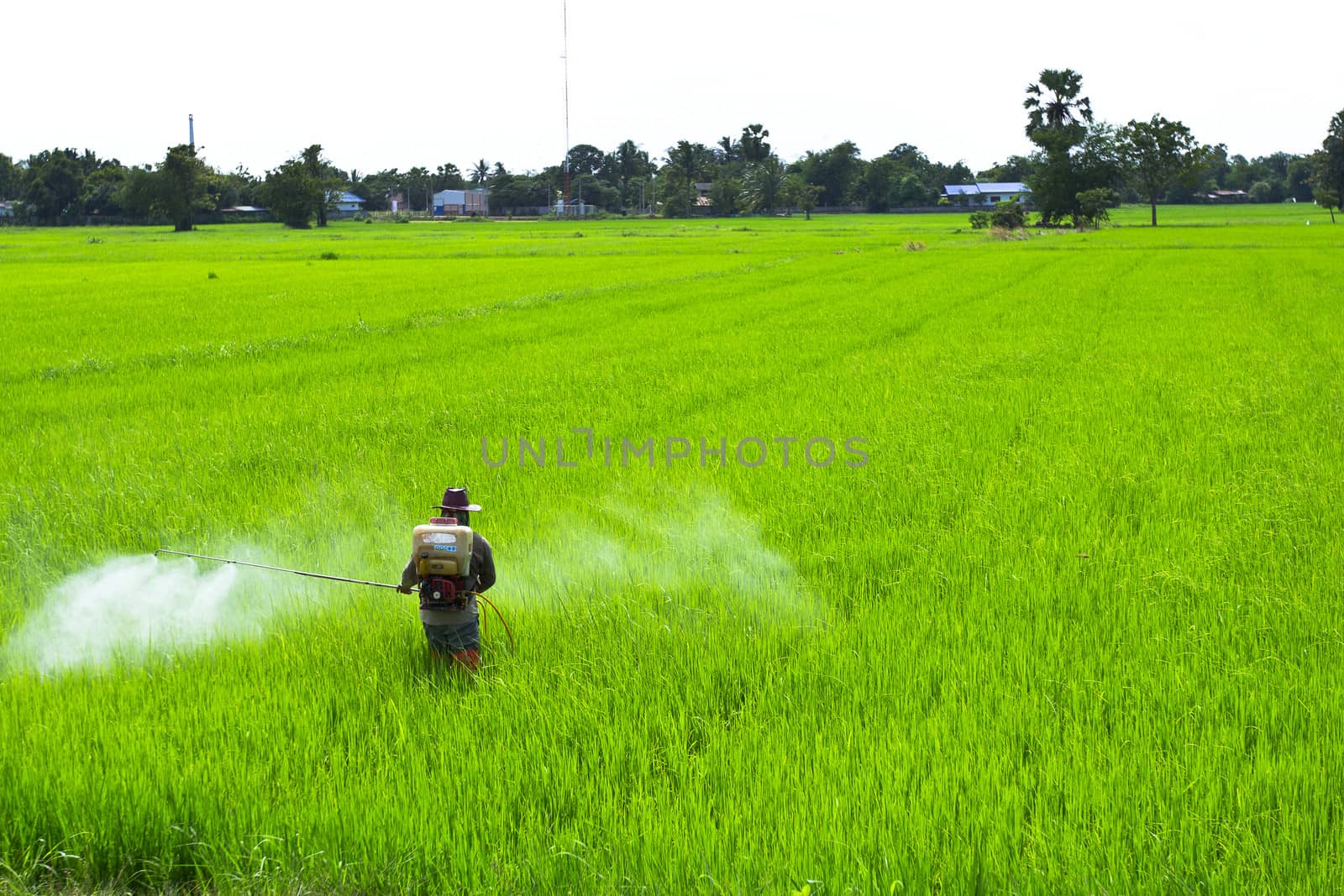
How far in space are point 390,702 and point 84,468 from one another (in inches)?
164

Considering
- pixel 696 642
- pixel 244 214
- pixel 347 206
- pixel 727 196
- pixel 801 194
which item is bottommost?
pixel 696 642

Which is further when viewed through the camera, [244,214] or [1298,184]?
[1298,184]

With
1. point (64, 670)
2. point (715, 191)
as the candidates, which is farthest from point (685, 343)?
point (715, 191)

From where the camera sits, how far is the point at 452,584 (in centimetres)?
261

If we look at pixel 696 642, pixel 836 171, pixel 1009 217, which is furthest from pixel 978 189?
pixel 696 642

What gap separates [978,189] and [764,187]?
1032 inches

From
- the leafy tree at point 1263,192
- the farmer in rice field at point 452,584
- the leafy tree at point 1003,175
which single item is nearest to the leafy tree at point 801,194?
the leafy tree at point 1003,175

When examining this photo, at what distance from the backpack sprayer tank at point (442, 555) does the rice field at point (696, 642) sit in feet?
1.05

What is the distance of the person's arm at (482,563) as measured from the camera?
106 inches

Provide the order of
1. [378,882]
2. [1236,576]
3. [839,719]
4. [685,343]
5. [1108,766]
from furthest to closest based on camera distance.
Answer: [685,343] < [1236,576] < [839,719] < [1108,766] < [378,882]

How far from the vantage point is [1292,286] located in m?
18.3

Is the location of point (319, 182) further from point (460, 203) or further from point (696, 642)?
point (696, 642)

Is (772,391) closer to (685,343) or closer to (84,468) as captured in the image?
(685,343)

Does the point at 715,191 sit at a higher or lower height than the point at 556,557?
higher
